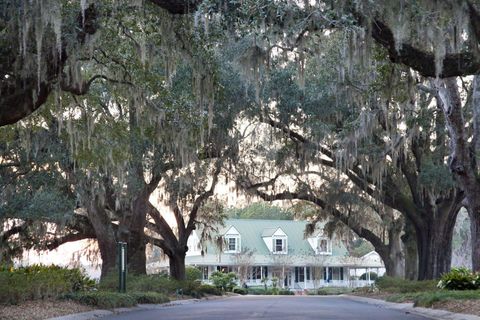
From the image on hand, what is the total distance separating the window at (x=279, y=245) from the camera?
175 feet

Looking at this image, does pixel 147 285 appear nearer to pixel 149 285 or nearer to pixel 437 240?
pixel 149 285

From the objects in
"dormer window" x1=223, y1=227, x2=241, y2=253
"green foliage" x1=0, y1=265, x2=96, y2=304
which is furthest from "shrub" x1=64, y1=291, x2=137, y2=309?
"dormer window" x1=223, y1=227, x2=241, y2=253

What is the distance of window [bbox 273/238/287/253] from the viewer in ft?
175

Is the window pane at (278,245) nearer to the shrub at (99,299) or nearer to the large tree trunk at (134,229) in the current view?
the large tree trunk at (134,229)

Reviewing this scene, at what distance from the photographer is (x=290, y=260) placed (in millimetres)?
51406

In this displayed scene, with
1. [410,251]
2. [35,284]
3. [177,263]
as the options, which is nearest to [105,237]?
[177,263]

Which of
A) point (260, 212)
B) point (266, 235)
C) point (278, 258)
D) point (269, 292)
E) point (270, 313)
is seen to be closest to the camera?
point (270, 313)

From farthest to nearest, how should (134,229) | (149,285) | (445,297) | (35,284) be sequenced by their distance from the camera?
(134,229), (149,285), (445,297), (35,284)

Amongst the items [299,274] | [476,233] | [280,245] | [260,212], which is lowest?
[299,274]

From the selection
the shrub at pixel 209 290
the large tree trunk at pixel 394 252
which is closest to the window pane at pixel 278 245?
the large tree trunk at pixel 394 252

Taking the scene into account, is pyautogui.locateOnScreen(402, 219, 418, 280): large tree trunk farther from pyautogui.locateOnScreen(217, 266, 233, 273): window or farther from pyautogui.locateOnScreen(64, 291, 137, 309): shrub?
pyautogui.locateOnScreen(217, 266, 233, 273): window

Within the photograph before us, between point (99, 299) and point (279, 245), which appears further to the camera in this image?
point (279, 245)

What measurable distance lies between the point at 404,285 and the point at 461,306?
13.2 m

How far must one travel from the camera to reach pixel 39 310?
521 inches
